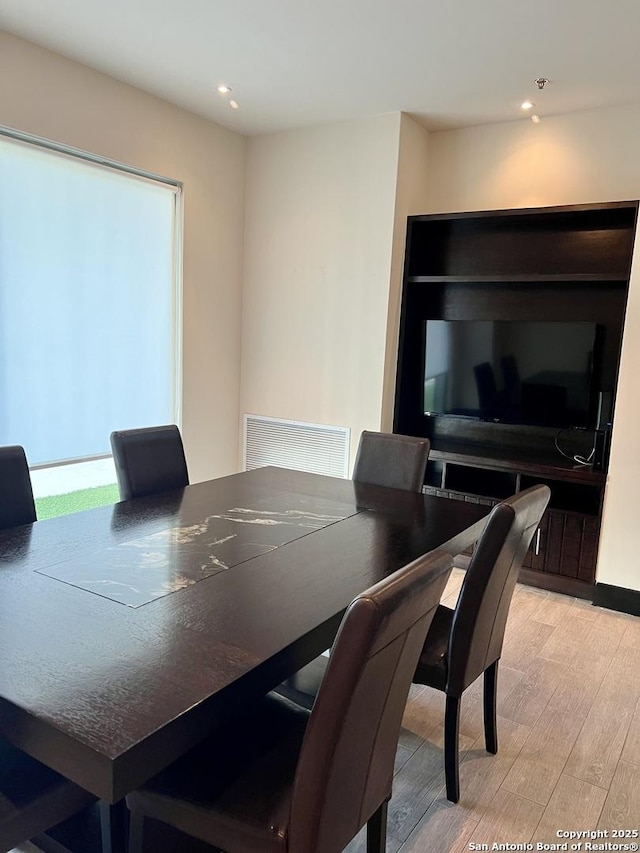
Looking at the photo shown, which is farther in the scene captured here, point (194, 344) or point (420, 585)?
point (194, 344)

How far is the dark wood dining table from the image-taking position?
42.0 inches


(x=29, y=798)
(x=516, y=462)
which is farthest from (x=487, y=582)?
(x=516, y=462)

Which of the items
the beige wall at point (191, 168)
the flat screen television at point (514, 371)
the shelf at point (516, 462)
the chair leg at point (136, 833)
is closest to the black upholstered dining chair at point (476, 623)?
the chair leg at point (136, 833)

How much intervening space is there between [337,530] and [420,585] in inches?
38.7

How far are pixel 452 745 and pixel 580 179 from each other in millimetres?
3330

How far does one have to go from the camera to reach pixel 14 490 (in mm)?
2186

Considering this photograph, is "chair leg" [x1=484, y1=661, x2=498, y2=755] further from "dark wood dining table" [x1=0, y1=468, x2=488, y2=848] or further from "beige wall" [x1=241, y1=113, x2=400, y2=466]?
"beige wall" [x1=241, y1=113, x2=400, y2=466]

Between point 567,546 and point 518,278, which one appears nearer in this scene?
point 567,546

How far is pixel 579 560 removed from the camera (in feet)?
11.6

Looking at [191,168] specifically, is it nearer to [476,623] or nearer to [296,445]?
[296,445]

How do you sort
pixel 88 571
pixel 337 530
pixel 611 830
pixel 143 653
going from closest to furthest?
1. pixel 143 653
2. pixel 88 571
3. pixel 611 830
4. pixel 337 530

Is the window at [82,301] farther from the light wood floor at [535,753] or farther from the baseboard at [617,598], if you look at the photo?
the baseboard at [617,598]

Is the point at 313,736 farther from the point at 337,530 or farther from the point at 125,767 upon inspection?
the point at 337,530

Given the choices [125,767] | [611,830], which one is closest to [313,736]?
[125,767]
